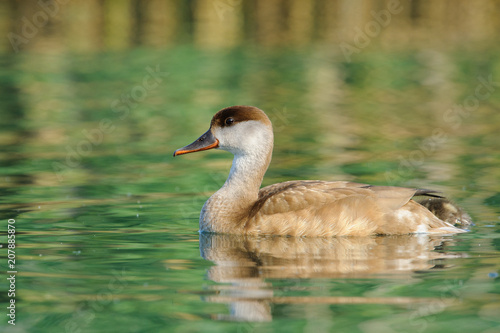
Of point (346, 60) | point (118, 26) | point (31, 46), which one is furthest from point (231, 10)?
point (346, 60)

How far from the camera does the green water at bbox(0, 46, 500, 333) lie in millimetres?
6801

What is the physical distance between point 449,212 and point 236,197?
2.26 meters

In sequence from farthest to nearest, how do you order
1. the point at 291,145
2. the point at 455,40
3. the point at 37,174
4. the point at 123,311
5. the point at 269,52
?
the point at 455,40, the point at 269,52, the point at 291,145, the point at 37,174, the point at 123,311

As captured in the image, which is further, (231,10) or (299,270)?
(231,10)

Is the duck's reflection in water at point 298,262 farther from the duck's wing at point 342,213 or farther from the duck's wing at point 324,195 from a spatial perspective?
the duck's wing at point 324,195

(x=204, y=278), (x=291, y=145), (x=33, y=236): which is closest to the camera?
(x=204, y=278)

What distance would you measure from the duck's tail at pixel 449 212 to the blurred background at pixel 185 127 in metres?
0.19

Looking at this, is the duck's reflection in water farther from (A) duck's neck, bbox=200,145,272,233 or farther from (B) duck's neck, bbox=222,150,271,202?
(B) duck's neck, bbox=222,150,271,202

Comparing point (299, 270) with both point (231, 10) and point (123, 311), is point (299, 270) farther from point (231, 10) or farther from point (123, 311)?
point (231, 10)

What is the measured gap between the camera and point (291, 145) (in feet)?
52.0

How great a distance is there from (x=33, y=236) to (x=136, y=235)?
1.03 m

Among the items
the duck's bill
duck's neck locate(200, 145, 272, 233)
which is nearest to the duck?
duck's neck locate(200, 145, 272, 233)

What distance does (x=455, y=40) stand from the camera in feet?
112

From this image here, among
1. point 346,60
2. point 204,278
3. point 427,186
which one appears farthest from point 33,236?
point 346,60
